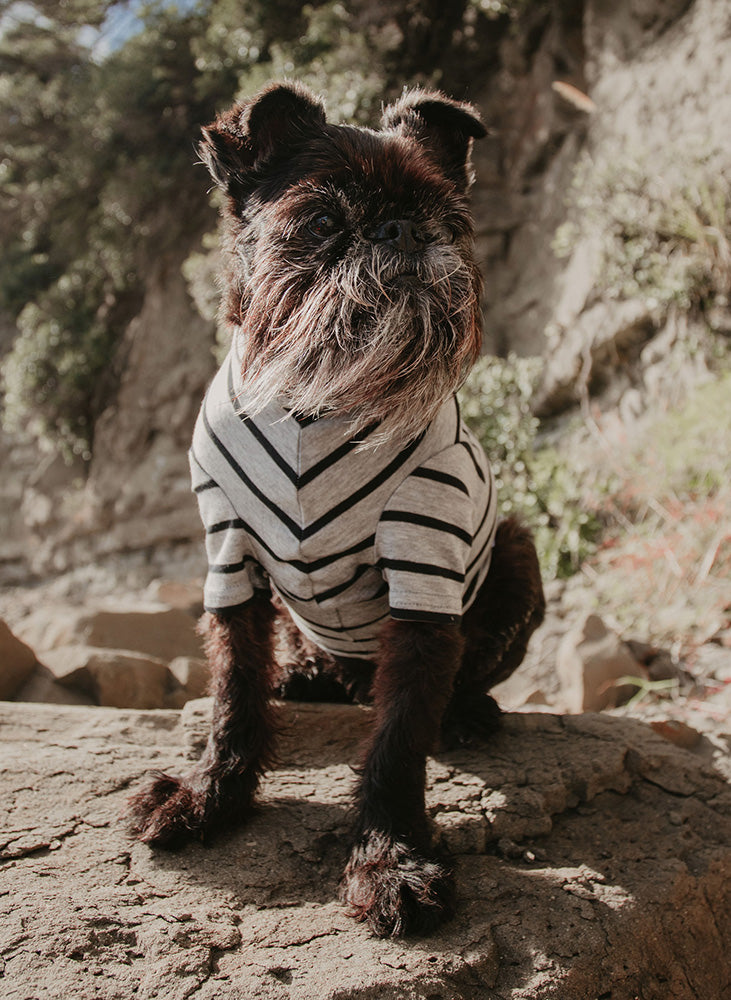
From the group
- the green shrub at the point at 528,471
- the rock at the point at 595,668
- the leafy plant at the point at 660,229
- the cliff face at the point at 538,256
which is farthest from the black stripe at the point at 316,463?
the cliff face at the point at 538,256

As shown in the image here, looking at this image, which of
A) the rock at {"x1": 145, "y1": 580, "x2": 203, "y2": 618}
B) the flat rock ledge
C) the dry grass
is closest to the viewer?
the flat rock ledge

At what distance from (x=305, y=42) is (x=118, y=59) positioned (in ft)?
13.5

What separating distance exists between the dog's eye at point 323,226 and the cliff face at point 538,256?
5369 millimetres

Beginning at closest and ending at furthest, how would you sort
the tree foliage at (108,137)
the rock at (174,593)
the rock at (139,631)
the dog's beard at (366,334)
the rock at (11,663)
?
the dog's beard at (366,334) → the rock at (11,663) → the rock at (139,631) → the rock at (174,593) → the tree foliage at (108,137)

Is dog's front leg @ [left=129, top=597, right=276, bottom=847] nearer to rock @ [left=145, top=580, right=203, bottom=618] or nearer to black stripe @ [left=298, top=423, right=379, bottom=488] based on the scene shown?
black stripe @ [left=298, top=423, right=379, bottom=488]

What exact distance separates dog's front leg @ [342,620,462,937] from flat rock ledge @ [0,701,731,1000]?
7cm

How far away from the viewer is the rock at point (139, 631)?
525cm

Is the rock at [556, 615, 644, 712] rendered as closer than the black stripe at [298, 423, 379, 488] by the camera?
No

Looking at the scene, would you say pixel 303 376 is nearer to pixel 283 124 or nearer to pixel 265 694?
pixel 283 124

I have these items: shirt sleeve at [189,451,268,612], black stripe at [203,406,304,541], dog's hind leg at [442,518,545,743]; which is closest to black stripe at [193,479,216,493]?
shirt sleeve at [189,451,268,612]

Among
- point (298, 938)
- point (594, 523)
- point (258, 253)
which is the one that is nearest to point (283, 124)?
point (258, 253)

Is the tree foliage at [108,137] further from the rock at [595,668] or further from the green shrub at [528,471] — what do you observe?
the rock at [595,668]

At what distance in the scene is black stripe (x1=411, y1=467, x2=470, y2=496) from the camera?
2350 mm

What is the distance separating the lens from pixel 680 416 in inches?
247
